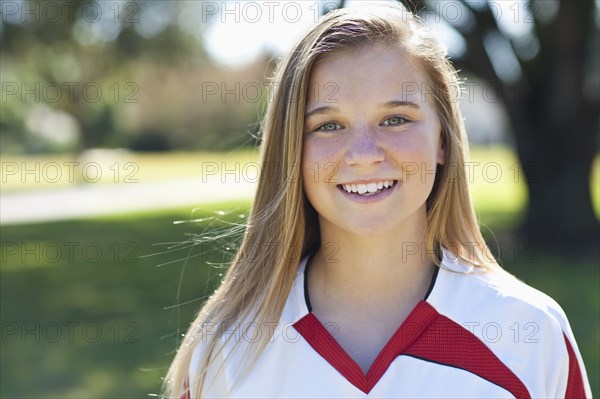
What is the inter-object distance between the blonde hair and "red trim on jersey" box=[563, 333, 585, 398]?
0.30 m

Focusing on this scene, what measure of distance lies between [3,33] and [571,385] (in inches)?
478

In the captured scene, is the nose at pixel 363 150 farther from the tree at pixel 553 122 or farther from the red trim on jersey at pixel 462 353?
the tree at pixel 553 122

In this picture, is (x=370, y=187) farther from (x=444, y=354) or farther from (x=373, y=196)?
(x=444, y=354)

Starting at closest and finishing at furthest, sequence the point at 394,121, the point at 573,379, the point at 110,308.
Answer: the point at 573,379 → the point at 394,121 → the point at 110,308

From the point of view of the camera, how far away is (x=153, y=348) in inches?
235

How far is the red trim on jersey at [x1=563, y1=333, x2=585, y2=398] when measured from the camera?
172 cm

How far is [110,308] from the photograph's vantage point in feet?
24.0

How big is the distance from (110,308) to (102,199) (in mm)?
12496

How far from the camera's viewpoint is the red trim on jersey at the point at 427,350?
171 cm

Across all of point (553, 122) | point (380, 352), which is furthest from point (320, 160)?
point (553, 122)

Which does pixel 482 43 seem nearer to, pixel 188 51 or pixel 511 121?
pixel 511 121

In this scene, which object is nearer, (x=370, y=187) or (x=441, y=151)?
(x=370, y=187)

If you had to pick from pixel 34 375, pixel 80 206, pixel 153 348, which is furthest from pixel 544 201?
pixel 80 206

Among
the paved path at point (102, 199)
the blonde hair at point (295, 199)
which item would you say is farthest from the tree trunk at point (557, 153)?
the blonde hair at point (295, 199)
